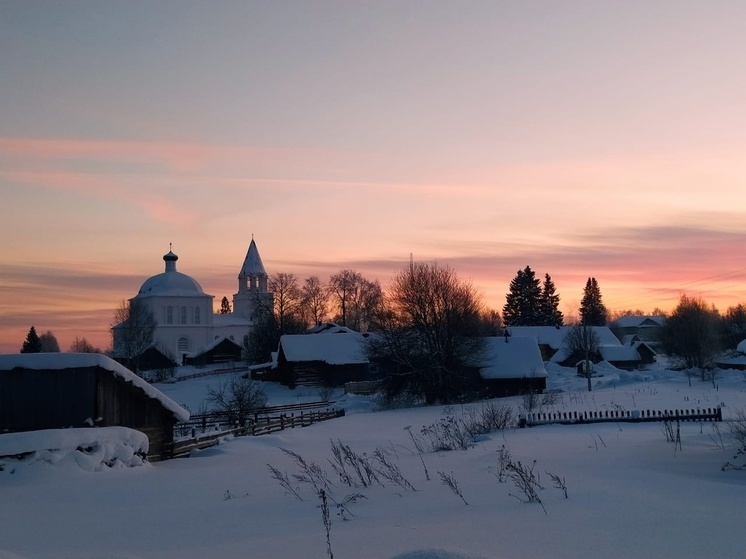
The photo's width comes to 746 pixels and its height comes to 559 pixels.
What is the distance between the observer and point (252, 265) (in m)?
118

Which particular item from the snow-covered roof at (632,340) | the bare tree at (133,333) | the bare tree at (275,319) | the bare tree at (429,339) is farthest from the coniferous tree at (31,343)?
the snow-covered roof at (632,340)

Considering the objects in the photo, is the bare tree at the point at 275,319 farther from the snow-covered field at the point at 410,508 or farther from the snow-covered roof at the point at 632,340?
the snow-covered field at the point at 410,508

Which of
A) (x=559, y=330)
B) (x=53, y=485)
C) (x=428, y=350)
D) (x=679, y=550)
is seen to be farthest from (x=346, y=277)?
(x=679, y=550)

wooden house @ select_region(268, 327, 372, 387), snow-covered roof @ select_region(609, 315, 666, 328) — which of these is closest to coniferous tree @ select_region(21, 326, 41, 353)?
wooden house @ select_region(268, 327, 372, 387)

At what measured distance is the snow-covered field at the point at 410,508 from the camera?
8977 millimetres

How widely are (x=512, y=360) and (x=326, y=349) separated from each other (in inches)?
667

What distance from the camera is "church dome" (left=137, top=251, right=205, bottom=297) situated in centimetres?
10400

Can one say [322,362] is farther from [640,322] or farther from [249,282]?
[640,322]

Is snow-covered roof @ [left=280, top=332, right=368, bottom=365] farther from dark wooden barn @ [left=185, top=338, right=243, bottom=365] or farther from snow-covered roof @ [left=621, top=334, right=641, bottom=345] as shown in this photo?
snow-covered roof @ [left=621, top=334, right=641, bottom=345]

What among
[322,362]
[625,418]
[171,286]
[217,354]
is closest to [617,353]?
[322,362]

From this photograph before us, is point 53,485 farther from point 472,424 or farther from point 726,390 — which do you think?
point 726,390

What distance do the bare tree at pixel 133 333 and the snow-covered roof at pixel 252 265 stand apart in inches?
801

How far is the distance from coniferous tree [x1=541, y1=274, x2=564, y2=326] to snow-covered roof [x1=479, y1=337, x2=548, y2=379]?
1990 inches

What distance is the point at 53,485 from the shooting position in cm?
1599
